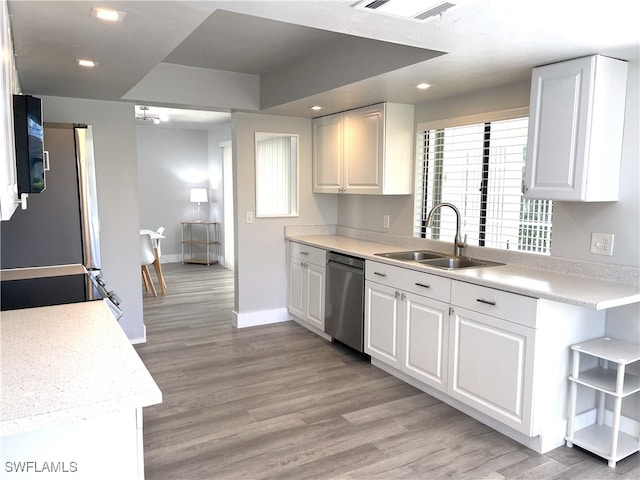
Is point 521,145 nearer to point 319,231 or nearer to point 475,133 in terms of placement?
point 475,133

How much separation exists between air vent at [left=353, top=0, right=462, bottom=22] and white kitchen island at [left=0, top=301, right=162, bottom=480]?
1.50 m

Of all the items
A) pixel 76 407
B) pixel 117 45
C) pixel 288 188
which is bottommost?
pixel 76 407

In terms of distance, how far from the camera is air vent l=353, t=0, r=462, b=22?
1740 millimetres

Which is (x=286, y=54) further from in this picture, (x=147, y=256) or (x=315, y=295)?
(x=147, y=256)

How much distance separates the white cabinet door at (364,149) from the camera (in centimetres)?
388

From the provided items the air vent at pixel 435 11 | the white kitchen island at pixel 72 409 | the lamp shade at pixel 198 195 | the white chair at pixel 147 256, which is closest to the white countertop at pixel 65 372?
the white kitchen island at pixel 72 409

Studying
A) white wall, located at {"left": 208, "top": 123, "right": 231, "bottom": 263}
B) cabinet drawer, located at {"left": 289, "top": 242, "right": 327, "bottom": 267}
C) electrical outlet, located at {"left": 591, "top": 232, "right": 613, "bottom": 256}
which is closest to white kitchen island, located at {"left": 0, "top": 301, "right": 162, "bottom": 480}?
electrical outlet, located at {"left": 591, "top": 232, "right": 613, "bottom": 256}

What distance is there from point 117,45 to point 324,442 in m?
2.32

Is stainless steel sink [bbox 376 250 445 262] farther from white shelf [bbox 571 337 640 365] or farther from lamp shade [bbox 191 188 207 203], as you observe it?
lamp shade [bbox 191 188 207 203]

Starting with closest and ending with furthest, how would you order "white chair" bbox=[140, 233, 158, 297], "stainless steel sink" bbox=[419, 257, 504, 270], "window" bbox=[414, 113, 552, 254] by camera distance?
"window" bbox=[414, 113, 552, 254], "stainless steel sink" bbox=[419, 257, 504, 270], "white chair" bbox=[140, 233, 158, 297]

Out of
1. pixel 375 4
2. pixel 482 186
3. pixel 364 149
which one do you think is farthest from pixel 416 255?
pixel 375 4

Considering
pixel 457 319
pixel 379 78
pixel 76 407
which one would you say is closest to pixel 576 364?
pixel 457 319

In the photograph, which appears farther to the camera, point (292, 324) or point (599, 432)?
point (292, 324)

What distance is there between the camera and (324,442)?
2.60m
